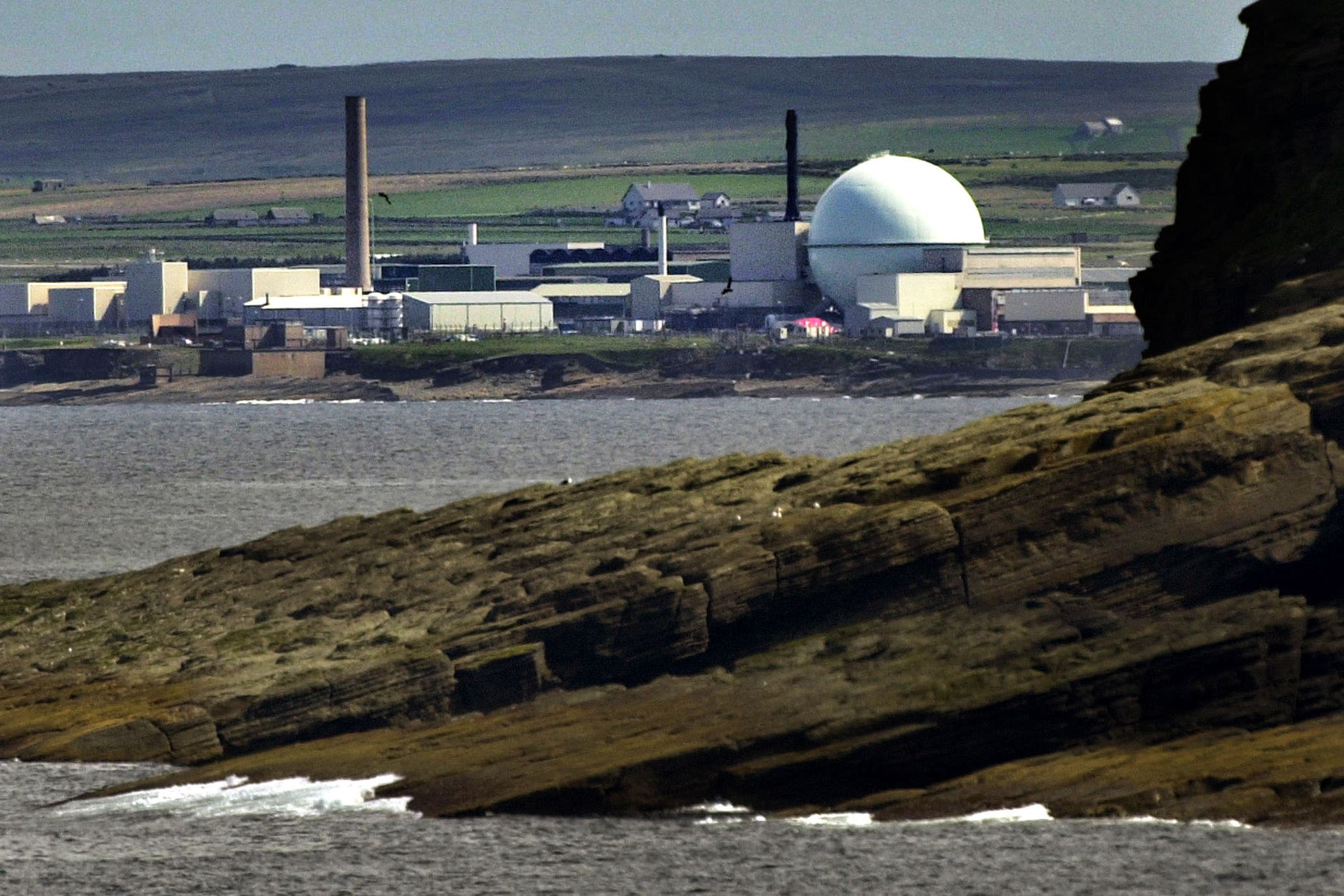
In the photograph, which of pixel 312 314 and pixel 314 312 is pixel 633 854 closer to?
pixel 312 314

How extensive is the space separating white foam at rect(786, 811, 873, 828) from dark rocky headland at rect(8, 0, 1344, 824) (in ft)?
0.53

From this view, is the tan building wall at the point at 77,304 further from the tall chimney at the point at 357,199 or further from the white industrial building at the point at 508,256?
the white industrial building at the point at 508,256

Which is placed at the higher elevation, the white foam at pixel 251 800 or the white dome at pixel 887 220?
the white dome at pixel 887 220

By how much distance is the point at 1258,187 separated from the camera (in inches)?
1335

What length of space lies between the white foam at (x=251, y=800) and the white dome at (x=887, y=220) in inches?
4325

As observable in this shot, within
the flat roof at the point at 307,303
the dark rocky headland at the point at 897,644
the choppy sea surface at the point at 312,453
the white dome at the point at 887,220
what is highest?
the white dome at the point at 887,220

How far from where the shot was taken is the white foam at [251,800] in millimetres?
24453

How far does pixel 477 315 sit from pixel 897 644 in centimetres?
12735

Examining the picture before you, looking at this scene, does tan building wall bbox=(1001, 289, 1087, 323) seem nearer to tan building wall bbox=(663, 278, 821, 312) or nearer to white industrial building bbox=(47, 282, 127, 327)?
tan building wall bbox=(663, 278, 821, 312)

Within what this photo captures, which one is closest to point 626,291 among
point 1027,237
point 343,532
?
point 1027,237

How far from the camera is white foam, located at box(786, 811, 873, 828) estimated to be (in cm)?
2322

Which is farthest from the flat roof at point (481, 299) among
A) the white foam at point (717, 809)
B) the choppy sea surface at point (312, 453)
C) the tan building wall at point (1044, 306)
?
the white foam at point (717, 809)

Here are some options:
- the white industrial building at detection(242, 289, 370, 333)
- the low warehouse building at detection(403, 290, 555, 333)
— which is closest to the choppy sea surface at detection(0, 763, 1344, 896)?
the low warehouse building at detection(403, 290, 555, 333)

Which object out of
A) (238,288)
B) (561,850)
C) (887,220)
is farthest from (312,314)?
(561,850)
